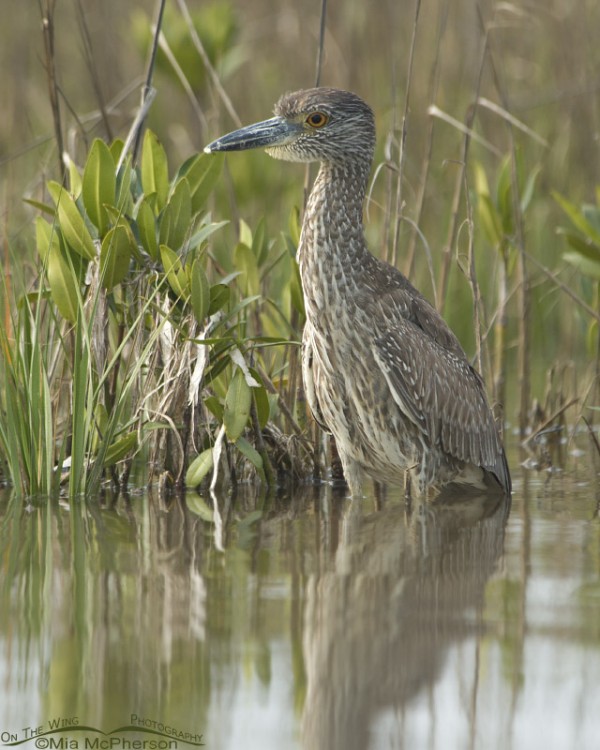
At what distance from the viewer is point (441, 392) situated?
6055mm

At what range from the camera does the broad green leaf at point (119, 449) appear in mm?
5656

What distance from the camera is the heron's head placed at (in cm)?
598

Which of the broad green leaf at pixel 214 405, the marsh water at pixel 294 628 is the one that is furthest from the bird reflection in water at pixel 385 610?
the broad green leaf at pixel 214 405

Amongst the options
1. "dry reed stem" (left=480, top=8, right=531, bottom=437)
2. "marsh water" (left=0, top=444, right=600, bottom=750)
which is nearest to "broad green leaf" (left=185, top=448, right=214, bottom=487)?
"marsh water" (left=0, top=444, right=600, bottom=750)

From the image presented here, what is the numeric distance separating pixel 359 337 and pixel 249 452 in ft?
2.45

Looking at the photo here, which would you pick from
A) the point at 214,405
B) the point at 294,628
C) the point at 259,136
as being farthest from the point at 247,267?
the point at 294,628

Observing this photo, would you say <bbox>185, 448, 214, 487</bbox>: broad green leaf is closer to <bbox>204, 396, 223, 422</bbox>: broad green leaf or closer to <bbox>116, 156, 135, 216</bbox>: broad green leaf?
<bbox>204, 396, 223, 422</bbox>: broad green leaf

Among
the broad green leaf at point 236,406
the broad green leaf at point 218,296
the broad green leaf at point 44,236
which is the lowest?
the broad green leaf at point 236,406

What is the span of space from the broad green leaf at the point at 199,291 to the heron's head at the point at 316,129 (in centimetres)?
73

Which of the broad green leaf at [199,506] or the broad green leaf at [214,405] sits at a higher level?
the broad green leaf at [214,405]

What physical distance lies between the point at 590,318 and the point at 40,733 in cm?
533

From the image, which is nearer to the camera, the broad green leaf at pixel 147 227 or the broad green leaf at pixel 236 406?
the broad green leaf at pixel 147 227

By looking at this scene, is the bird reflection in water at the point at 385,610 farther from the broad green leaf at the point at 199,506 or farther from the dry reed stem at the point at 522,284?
the dry reed stem at the point at 522,284

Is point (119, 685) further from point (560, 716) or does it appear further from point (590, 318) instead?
point (590, 318)
